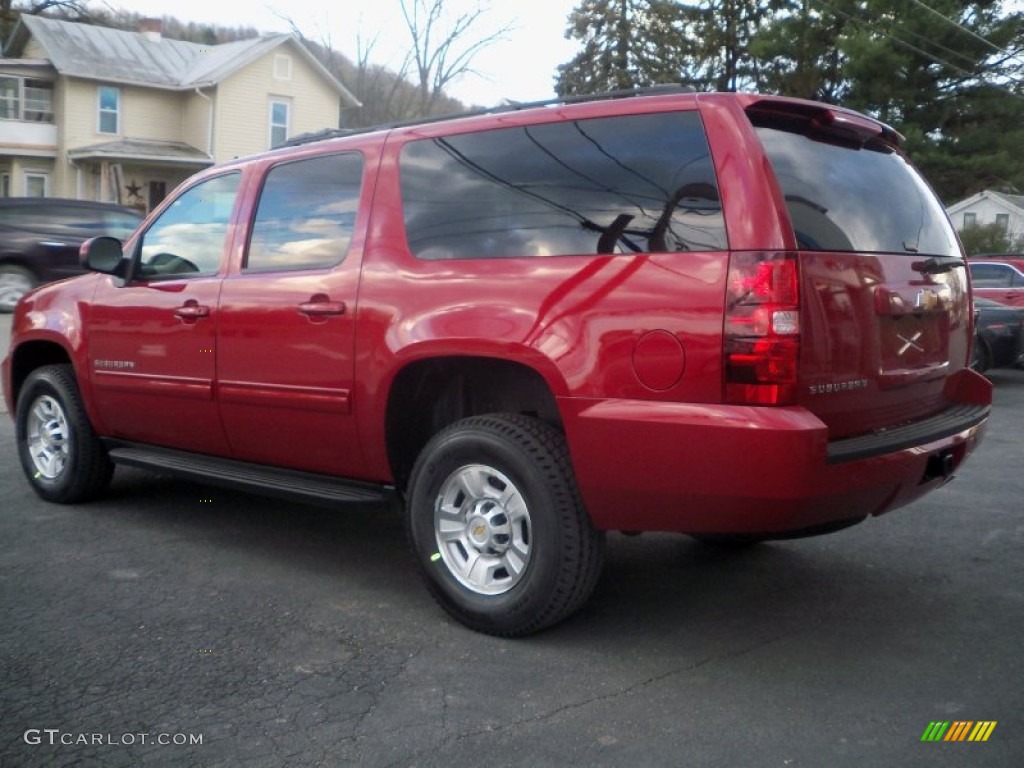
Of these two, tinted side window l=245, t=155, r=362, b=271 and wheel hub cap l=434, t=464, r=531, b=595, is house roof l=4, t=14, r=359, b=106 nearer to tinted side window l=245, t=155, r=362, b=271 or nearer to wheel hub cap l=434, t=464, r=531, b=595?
tinted side window l=245, t=155, r=362, b=271

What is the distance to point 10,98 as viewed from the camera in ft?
114

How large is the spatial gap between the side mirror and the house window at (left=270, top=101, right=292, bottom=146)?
32.4 meters

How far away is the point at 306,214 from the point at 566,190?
4.76 ft

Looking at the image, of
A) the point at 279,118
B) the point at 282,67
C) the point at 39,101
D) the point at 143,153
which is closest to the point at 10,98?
the point at 39,101

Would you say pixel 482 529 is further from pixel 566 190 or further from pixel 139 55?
pixel 139 55

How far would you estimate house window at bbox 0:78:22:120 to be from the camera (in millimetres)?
34594

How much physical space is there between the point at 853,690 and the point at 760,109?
1977 mm

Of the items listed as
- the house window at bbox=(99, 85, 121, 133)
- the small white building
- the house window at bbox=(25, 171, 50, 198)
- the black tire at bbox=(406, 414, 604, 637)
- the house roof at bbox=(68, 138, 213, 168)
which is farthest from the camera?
the small white building

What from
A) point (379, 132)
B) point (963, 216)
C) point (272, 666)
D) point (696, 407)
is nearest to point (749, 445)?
point (696, 407)

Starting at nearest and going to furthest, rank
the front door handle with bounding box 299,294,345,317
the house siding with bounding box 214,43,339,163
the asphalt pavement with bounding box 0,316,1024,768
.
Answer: the asphalt pavement with bounding box 0,316,1024,768
the front door handle with bounding box 299,294,345,317
the house siding with bounding box 214,43,339,163

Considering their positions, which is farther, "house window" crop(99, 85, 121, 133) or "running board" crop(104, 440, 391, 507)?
"house window" crop(99, 85, 121, 133)

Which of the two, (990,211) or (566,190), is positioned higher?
(990,211)

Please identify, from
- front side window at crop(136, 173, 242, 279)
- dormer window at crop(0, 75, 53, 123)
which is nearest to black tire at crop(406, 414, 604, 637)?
front side window at crop(136, 173, 242, 279)
